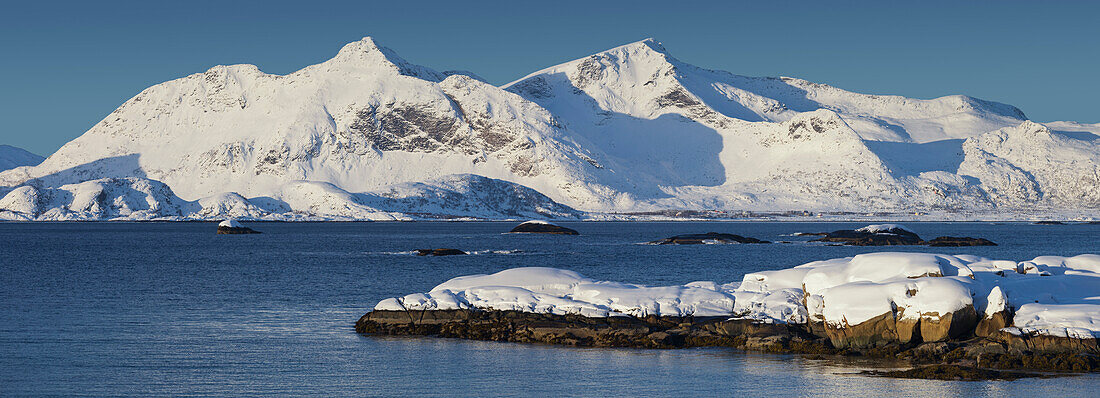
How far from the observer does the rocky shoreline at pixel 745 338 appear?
121 feet

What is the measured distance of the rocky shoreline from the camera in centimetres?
3700

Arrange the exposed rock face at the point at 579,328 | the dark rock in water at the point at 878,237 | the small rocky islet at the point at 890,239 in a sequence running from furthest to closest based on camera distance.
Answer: the dark rock in water at the point at 878,237 < the small rocky islet at the point at 890,239 < the exposed rock face at the point at 579,328

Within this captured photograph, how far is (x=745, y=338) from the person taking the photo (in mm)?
43938

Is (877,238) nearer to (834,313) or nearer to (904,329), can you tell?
(834,313)

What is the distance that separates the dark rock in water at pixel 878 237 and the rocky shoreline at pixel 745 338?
11336 centimetres

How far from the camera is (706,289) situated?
5009 cm

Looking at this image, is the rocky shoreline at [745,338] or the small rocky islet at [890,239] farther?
the small rocky islet at [890,239]

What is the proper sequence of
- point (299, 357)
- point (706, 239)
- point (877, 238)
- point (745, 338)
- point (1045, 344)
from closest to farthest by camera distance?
point (1045, 344), point (299, 357), point (745, 338), point (877, 238), point (706, 239)

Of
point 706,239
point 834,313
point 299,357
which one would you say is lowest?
point 299,357

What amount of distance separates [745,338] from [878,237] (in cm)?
12123

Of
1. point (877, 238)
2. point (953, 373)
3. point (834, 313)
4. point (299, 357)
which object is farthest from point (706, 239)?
point (953, 373)

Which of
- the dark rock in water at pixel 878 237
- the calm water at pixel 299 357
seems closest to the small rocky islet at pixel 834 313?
the calm water at pixel 299 357

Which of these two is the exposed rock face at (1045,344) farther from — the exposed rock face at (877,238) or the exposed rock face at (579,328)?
the exposed rock face at (877,238)

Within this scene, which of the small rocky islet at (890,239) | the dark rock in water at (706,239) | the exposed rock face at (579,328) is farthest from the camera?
the dark rock in water at (706,239)
